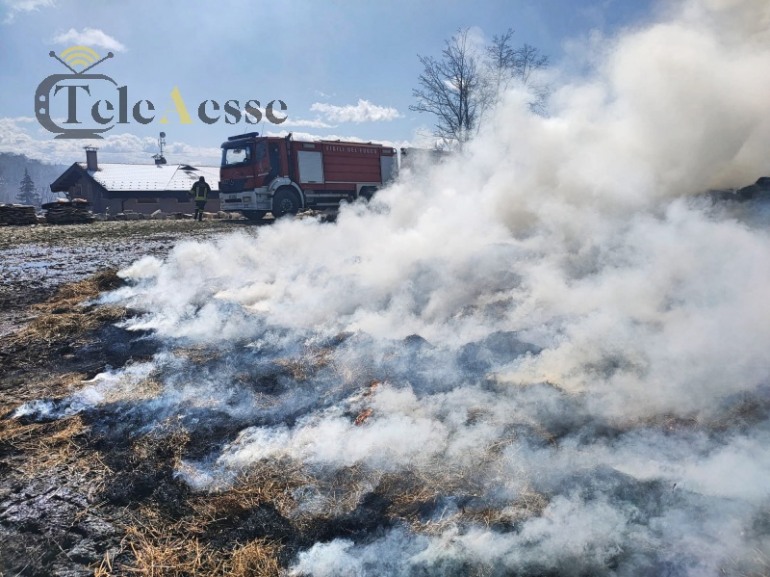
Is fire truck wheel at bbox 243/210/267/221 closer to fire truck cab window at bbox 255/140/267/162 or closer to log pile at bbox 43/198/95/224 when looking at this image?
fire truck cab window at bbox 255/140/267/162

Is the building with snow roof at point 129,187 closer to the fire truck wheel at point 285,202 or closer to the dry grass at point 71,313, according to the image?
the fire truck wheel at point 285,202

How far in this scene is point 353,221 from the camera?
9836 millimetres

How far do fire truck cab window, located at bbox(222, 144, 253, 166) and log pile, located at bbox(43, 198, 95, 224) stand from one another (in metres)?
6.09

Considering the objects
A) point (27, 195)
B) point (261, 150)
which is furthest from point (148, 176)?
point (27, 195)

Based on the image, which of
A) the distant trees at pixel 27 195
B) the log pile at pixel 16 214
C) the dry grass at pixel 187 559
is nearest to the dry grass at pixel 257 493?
the dry grass at pixel 187 559

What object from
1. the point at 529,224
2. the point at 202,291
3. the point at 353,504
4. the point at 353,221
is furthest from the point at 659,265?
the point at 353,221

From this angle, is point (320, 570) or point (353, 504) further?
point (353, 504)

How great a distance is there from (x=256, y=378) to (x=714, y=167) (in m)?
6.08

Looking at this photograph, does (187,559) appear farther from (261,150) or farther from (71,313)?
(261,150)

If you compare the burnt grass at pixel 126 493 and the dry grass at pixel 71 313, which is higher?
the dry grass at pixel 71 313

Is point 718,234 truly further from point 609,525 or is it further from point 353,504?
point 353,504

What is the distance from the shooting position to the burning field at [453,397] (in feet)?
6.66

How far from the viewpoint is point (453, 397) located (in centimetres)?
315

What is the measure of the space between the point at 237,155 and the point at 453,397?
15441mm
